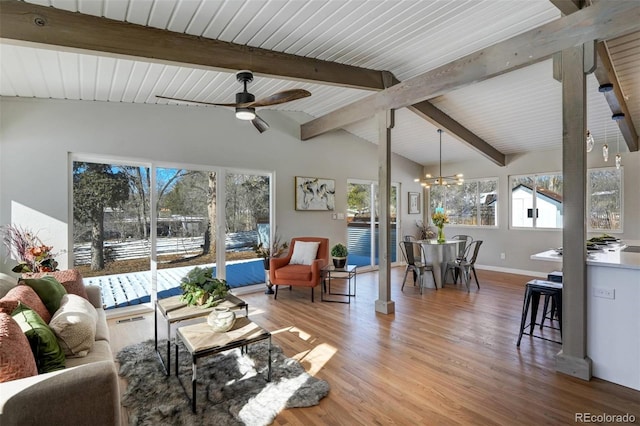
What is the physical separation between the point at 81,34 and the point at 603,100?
6.13 metres

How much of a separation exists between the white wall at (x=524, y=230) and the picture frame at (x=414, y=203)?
99 cm

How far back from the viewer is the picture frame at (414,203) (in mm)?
8188

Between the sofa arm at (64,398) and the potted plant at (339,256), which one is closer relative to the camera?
the sofa arm at (64,398)

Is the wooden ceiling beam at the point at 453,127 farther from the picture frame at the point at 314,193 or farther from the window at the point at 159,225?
the window at the point at 159,225

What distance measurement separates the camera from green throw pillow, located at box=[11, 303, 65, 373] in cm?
183

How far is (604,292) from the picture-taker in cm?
261

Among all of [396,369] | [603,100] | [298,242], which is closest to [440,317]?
[396,369]

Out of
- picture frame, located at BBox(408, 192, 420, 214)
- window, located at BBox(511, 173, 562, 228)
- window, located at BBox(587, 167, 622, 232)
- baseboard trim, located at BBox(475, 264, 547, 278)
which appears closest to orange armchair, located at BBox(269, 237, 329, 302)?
picture frame, located at BBox(408, 192, 420, 214)

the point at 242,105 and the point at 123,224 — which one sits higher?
the point at 242,105

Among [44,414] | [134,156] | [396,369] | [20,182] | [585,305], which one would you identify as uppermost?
[134,156]

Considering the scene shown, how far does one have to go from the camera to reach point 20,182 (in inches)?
144

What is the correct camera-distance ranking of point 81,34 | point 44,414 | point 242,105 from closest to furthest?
point 44,414
point 81,34
point 242,105

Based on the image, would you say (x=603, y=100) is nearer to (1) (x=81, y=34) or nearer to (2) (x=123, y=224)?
(1) (x=81, y=34)

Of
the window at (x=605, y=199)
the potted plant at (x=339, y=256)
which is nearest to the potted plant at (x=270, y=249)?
the potted plant at (x=339, y=256)
